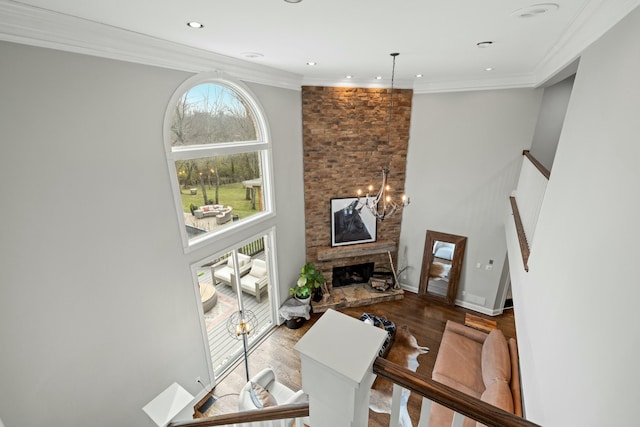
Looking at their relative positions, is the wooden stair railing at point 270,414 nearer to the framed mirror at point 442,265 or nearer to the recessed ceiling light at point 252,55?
the recessed ceiling light at point 252,55

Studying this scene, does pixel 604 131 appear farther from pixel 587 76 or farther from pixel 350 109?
pixel 350 109

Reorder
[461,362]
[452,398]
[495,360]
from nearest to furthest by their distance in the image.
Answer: [452,398], [495,360], [461,362]

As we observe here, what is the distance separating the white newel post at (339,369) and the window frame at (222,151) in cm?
288

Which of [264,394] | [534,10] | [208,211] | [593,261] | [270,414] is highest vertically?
[534,10]

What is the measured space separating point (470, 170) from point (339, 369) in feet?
18.1

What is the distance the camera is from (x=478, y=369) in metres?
3.95

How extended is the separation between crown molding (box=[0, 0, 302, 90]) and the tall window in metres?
0.25

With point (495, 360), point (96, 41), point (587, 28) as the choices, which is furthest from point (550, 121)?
point (96, 41)

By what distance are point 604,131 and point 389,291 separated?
526 cm

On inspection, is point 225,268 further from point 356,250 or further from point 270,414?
point 270,414

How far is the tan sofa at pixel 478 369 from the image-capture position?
2955mm

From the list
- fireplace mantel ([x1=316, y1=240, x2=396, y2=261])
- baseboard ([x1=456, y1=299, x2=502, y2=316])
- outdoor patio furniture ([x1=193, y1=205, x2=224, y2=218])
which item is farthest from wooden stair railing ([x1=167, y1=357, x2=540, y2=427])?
baseboard ([x1=456, y1=299, x2=502, y2=316])

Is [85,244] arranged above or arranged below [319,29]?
below

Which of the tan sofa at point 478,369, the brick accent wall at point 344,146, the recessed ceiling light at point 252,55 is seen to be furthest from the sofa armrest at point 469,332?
the recessed ceiling light at point 252,55
